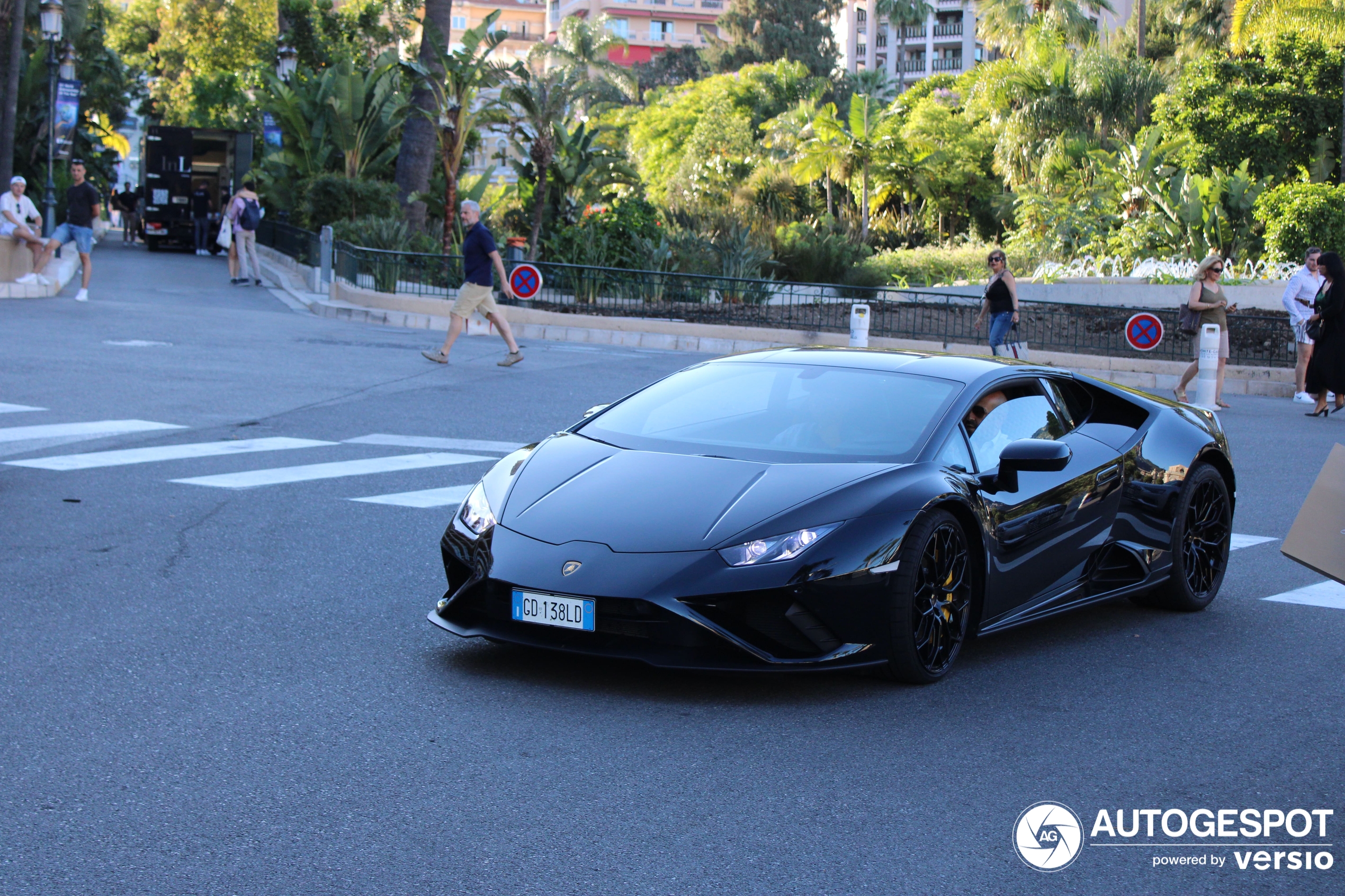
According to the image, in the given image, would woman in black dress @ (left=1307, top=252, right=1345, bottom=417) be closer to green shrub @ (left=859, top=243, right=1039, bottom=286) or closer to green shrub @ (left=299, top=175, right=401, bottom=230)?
green shrub @ (left=859, top=243, right=1039, bottom=286)

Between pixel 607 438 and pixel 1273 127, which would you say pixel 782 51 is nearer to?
pixel 1273 127

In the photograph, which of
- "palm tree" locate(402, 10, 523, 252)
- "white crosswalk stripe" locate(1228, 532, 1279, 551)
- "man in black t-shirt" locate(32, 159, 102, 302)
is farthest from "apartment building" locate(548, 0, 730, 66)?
"white crosswalk stripe" locate(1228, 532, 1279, 551)

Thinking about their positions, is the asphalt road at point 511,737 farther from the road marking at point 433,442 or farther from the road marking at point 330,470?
the road marking at point 433,442

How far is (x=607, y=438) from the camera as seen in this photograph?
6254 mm

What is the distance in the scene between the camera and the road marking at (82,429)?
11.2 meters

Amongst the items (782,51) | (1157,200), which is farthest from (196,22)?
(1157,200)

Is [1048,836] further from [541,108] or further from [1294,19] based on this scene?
[1294,19]

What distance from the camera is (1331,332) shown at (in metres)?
16.9

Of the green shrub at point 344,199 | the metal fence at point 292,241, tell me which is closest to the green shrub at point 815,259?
the green shrub at point 344,199

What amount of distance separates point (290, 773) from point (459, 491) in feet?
17.8

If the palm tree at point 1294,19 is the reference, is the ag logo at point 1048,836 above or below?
below

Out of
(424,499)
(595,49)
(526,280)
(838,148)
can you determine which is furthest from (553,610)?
(595,49)

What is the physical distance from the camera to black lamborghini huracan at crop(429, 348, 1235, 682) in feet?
16.9

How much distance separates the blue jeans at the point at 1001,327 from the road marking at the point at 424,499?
37.5 feet
